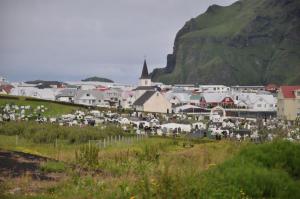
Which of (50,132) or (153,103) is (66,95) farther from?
(50,132)

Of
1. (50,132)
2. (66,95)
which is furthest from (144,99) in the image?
(50,132)

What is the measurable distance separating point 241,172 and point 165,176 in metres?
3.28

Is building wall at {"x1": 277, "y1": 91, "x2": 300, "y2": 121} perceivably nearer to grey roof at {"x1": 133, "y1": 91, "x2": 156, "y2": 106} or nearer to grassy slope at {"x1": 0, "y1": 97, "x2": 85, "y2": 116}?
grey roof at {"x1": 133, "y1": 91, "x2": 156, "y2": 106}

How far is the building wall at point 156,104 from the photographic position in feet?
306

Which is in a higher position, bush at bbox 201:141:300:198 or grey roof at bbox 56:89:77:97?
grey roof at bbox 56:89:77:97

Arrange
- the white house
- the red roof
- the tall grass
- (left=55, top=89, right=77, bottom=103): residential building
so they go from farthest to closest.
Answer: (left=55, top=89, right=77, bottom=103): residential building < the white house < the red roof < the tall grass

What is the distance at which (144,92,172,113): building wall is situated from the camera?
93.4 metres

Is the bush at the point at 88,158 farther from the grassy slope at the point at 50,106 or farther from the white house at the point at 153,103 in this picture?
the white house at the point at 153,103

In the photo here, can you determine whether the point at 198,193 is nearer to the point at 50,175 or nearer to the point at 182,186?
the point at 182,186

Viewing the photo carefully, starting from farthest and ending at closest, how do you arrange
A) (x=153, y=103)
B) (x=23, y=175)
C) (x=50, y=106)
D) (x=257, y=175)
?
(x=153, y=103)
(x=50, y=106)
(x=23, y=175)
(x=257, y=175)

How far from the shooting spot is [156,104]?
308 feet

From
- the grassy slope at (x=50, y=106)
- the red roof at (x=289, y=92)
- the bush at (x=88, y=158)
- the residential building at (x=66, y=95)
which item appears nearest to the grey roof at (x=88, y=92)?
the residential building at (x=66, y=95)

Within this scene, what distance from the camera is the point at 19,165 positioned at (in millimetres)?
20125

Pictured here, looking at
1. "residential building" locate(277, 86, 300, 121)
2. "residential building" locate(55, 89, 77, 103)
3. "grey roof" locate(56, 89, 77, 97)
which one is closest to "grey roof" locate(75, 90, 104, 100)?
"residential building" locate(55, 89, 77, 103)
